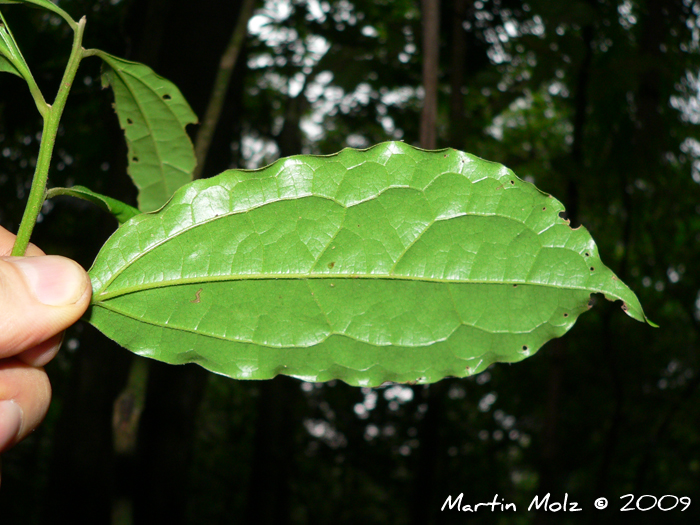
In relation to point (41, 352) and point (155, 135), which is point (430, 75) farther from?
point (41, 352)

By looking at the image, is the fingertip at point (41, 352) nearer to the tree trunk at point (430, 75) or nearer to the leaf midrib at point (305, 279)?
the leaf midrib at point (305, 279)

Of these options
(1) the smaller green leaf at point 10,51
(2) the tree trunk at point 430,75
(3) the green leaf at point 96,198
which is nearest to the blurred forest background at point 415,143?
(2) the tree trunk at point 430,75

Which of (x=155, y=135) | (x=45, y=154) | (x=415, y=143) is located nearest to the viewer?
(x=45, y=154)

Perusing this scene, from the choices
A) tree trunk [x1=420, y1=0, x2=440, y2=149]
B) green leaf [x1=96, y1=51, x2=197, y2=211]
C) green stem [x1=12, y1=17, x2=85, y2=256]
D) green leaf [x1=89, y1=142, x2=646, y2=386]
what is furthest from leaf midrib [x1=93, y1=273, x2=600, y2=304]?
tree trunk [x1=420, y1=0, x2=440, y2=149]

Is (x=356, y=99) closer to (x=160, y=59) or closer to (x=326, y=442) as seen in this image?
(x=160, y=59)

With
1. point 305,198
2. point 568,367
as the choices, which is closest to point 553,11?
point 305,198

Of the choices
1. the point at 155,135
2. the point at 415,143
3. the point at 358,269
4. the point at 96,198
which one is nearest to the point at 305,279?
the point at 358,269

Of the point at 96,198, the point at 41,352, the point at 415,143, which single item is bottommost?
the point at 415,143
